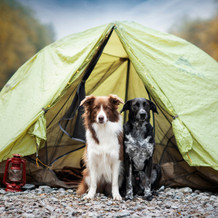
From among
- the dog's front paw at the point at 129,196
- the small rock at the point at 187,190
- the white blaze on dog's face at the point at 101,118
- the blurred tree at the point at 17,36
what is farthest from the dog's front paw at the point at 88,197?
the blurred tree at the point at 17,36

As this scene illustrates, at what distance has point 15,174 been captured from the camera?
3725 millimetres

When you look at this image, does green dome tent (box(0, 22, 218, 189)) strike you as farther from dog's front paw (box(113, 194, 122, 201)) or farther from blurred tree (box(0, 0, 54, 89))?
blurred tree (box(0, 0, 54, 89))

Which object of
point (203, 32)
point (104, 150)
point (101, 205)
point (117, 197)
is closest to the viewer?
point (101, 205)

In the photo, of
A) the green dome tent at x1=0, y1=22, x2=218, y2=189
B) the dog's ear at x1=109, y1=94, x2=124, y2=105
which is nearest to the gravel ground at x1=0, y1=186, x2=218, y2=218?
the green dome tent at x1=0, y1=22, x2=218, y2=189

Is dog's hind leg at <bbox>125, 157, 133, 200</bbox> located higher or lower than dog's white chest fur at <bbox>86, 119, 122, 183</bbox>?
lower

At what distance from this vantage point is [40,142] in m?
3.88

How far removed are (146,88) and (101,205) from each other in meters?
2.02

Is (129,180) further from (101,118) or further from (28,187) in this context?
(28,187)

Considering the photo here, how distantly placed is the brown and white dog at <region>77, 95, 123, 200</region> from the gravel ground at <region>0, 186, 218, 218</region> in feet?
0.70

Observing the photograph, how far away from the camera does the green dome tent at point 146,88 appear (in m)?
3.69

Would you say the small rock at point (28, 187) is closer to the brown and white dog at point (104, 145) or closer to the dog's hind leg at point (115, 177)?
the brown and white dog at point (104, 145)

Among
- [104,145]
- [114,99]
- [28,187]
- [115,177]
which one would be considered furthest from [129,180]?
[28,187]

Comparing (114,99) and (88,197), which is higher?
(114,99)

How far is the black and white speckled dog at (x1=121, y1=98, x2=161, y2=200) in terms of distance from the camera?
11.5 feet
